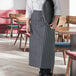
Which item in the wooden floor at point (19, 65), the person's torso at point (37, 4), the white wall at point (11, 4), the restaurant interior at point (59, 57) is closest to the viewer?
the person's torso at point (37, 4)

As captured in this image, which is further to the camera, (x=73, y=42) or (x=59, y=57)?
(x=59, y=57)

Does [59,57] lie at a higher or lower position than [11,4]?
lower

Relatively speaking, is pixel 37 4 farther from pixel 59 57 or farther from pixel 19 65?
pixel 59 57

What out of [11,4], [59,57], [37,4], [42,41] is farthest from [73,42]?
[11,4]

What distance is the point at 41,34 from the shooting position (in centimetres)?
323

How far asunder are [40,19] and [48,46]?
360 millimetres

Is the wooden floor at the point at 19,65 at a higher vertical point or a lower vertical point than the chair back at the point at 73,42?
lower

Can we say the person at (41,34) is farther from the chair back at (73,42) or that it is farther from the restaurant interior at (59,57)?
the chair back at (73,42)

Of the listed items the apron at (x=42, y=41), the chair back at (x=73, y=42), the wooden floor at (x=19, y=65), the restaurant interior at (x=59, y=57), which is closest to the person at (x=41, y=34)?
the apron at (x=42, y=41)

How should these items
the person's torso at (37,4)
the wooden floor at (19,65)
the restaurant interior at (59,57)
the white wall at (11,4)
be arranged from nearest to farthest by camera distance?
the person's torso at (37,4) < the restaurant interior at (59,57) < the wooden floor at (19,65) < the white wall at (11,4)

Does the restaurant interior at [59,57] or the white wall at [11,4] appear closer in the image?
the restaurant interior at [59,57]

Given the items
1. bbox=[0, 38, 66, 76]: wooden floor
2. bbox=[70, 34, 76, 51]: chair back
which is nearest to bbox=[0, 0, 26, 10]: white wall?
bbox=[0, 38, 66, 76]: wooden floor

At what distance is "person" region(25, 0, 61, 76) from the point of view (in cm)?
320

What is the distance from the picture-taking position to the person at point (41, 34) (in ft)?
10.5
